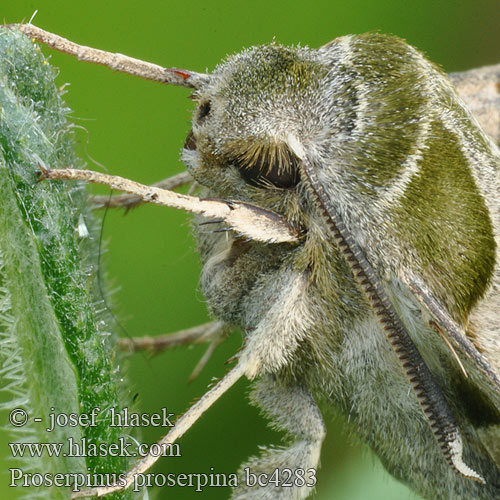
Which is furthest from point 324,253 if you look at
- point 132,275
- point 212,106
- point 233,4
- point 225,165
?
point 233,4

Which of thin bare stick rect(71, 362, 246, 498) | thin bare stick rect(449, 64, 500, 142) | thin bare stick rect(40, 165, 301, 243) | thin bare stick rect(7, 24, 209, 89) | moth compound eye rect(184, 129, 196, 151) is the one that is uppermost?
thin bare stick rect(449, 64, 500, 142)

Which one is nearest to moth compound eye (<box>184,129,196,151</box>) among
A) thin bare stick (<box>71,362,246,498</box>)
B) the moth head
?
the moth head

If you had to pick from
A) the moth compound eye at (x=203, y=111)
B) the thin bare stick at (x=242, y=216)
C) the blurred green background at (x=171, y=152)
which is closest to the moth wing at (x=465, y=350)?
the thin bare stick at (x=242, y=216)

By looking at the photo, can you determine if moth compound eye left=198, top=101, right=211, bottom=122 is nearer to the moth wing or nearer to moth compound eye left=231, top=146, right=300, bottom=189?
moth compound eye left=231, top=146, right=300, bottom=189

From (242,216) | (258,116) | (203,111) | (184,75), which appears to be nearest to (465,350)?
(242,216)

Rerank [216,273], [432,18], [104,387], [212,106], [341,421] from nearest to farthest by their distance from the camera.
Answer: [104,387] → [212,106] → [216,273] → [341,421] → [432,18]

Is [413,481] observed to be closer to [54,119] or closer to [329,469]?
[329,469]

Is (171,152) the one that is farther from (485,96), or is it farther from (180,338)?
(485,96)

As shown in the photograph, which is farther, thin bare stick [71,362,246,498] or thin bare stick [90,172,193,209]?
thin bare stick [90,172,193,209]
